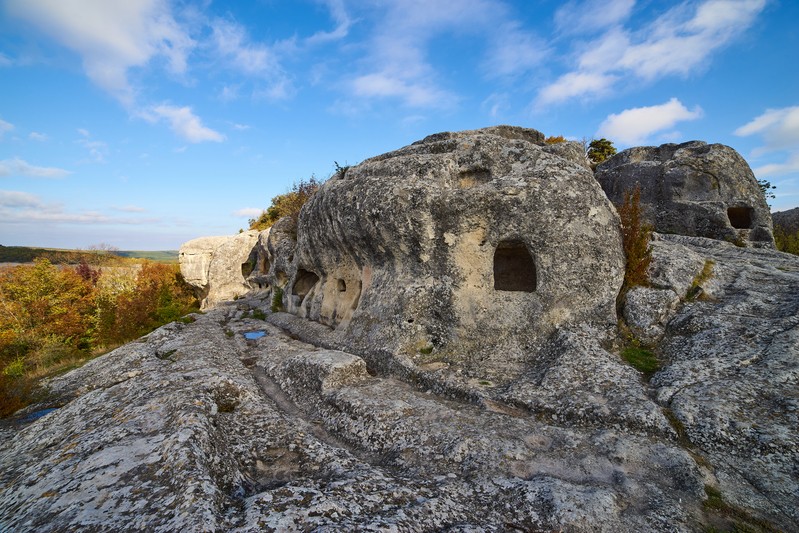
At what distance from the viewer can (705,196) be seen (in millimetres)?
19875

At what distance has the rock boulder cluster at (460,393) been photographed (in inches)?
200

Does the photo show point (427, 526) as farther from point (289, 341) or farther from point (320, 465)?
point (289, 341)

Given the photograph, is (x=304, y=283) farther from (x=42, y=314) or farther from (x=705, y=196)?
(x=42, y=314)

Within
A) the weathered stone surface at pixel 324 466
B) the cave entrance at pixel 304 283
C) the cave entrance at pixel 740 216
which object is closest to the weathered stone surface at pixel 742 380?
the weathered stone surface at pixel 324 466

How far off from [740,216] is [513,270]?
16090 millimetres

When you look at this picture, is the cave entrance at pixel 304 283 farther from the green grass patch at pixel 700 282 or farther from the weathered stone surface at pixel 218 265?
the green grass patch at pixel 700 282

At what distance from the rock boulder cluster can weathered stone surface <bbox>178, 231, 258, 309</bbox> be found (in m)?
20.2

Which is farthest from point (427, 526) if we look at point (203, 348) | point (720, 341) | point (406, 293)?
point (203, 348)

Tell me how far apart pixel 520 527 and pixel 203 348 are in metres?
12.1

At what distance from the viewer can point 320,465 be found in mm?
6465

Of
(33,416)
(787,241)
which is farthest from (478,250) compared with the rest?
(787,241)

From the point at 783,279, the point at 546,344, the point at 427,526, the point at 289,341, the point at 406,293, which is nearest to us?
the point at 427,526

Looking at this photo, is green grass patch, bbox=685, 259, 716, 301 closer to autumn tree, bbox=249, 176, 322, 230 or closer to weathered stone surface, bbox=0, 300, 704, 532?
weathered stone surface, bbox=0, 300, 704, 532

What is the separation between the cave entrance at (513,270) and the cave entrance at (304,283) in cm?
1157
